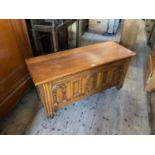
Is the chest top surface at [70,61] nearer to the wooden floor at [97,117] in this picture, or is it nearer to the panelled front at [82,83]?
the panelled front at [82,83]

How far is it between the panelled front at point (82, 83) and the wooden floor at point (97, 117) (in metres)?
0.20

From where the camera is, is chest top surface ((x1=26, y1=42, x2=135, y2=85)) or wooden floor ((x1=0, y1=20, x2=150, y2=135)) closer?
chest top surface ((x1=26, y1=42, x2=135, y2=85))

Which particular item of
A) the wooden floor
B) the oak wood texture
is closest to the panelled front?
the wooden floor

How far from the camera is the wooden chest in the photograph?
131 centimetres

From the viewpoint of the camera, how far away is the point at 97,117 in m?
1.66

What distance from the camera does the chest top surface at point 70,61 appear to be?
129 cm

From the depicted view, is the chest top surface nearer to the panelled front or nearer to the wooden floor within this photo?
the panelled front

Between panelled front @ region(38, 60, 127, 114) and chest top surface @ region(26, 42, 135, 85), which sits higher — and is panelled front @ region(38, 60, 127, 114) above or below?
below

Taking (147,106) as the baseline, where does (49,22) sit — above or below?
above

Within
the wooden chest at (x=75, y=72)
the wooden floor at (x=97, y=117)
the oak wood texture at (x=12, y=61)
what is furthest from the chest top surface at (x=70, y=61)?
the wooden floor at (x=97, y=117)
